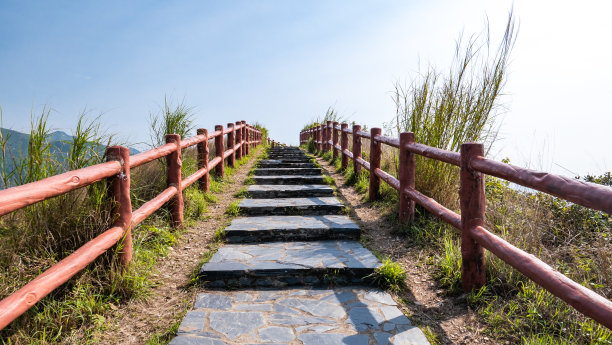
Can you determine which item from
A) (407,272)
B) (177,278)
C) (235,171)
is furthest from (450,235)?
(235,171)

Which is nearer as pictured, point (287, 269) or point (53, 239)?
point (53, 239)

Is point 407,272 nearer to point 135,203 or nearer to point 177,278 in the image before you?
point 177,278

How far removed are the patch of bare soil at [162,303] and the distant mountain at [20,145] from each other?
4.17ft

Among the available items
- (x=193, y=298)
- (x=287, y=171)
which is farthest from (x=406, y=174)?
(x=287, y=171)

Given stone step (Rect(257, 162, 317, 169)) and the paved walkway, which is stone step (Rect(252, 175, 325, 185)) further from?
the paved walkway

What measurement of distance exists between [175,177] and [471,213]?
3.08 m

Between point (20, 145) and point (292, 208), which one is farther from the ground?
point (20, 145)

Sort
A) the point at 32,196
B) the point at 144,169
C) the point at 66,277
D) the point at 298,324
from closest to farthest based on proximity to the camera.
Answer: the point at 32,196 < the point at 66,277 < the point at 298,324 < the point at 144,169

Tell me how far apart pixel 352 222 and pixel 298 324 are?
2.14m

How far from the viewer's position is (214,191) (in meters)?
6.30

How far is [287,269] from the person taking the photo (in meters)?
3.37

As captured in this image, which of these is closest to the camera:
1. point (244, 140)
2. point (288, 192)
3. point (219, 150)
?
point (288, 192)

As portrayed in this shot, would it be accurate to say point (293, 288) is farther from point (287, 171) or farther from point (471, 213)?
point (287, 171)

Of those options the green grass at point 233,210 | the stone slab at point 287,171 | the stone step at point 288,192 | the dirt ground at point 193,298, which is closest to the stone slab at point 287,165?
the stone slab at point 287,171
